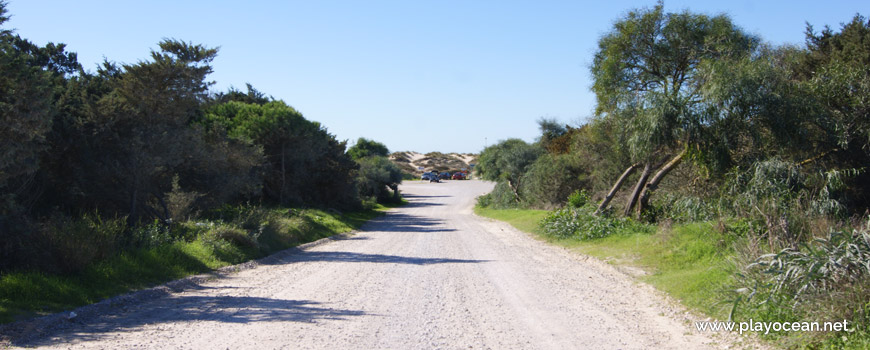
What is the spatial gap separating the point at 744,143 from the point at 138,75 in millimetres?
15744

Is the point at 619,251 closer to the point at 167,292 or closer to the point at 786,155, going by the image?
the point at 786,155

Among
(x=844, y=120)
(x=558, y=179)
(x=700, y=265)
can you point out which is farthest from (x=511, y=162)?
(x=700, y=265)

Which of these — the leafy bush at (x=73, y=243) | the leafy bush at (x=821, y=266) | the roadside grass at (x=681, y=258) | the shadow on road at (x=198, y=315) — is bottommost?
the roadside grass at (x=681, y=258)

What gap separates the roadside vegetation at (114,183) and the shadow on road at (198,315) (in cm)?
104

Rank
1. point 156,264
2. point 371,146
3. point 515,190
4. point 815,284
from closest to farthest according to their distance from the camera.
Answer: point 815,284
point 156,264
point 515,190
point 371,146

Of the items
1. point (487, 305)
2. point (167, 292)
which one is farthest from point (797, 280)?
point (167, 292)

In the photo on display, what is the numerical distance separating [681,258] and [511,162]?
28.9 meters

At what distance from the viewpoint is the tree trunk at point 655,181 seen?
1766 cm

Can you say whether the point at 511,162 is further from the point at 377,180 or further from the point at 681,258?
the point at 681,258

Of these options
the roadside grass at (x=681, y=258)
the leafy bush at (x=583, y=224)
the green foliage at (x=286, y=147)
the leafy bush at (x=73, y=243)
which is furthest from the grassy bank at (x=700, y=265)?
the green foliage at (x=286, y=147)

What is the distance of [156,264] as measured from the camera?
11578 millimetres

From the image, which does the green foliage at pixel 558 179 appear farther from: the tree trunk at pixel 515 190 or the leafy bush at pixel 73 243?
the leafy bush at pixel 73 243

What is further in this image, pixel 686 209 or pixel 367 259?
pixel 686 209

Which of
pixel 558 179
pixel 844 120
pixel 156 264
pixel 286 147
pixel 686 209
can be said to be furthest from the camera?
pixel 558 179
